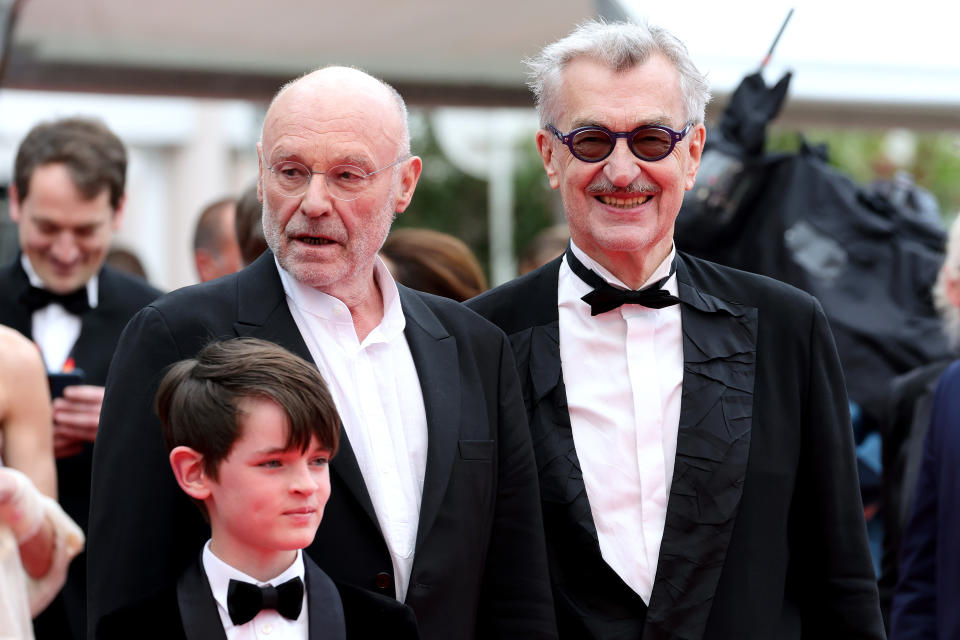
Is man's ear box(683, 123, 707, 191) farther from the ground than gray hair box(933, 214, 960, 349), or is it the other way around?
man's ear box(683, 123, 707, 191)

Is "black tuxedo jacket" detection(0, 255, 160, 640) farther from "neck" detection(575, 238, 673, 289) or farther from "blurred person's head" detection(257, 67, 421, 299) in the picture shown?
"neck" detection(575, 238, 673, 289)

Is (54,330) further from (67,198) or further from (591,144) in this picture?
(591,144)

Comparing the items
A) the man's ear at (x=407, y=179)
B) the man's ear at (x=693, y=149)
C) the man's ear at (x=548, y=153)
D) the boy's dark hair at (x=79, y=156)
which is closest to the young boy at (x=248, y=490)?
the man's ear at (x=407, y=179)

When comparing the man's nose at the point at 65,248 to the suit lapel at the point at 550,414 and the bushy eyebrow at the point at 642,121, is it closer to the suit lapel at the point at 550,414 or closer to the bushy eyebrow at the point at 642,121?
the suit lapel at the point at 550,414

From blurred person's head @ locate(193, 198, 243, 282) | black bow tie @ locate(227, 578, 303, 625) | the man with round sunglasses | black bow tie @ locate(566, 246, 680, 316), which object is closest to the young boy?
black bow tie @ locate(227, 578, 303, 625)

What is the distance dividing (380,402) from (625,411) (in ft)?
1.99

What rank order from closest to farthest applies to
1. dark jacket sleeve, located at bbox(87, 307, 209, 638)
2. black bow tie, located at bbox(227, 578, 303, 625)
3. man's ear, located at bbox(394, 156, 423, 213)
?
black bow tie, located at bbox(227, 578, 303, 625)
dark jacket sleeve, located at bbox(87, 307, 209, 638)
man's ear, located at bbox(394, 156, 423, 213)

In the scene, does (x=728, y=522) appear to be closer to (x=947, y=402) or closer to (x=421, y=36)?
(x=947, y=402)

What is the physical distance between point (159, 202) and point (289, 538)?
17326 mm

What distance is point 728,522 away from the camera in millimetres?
2941

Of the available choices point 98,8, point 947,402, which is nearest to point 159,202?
point 98,8

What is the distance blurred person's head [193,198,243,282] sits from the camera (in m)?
5.38

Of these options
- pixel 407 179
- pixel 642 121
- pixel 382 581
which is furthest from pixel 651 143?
pixel 382 581

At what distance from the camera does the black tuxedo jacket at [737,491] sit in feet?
9.52
